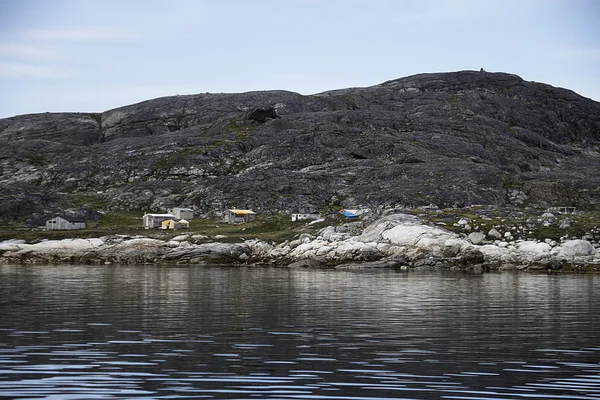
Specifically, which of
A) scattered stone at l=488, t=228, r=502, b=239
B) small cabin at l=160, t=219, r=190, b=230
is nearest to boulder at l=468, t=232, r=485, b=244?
scattered stone at l=488, t=228, r=502, b=239

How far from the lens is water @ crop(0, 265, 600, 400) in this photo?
22812 mm

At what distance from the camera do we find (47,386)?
73.9 feet

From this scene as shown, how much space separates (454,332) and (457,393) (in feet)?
52.3

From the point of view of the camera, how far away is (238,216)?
16938cm

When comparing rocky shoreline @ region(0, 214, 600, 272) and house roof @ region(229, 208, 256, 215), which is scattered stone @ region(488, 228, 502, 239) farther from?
house roof @ region(229, 208, 256, 215)

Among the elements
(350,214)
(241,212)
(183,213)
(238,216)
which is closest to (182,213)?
(183,213)

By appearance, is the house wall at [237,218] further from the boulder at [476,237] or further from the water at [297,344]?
the water at [297,344]

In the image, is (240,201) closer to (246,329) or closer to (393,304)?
(393,304)

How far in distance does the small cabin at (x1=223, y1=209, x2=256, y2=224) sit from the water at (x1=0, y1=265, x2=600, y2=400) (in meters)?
101

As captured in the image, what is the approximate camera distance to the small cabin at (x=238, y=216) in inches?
6604

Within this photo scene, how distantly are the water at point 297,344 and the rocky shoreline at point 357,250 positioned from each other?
45.1 meters

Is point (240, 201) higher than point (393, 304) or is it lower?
higher

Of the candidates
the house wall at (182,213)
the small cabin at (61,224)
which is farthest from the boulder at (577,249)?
the small cabin at (61,224)

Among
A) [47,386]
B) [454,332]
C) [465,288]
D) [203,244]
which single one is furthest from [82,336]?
[203,244]
